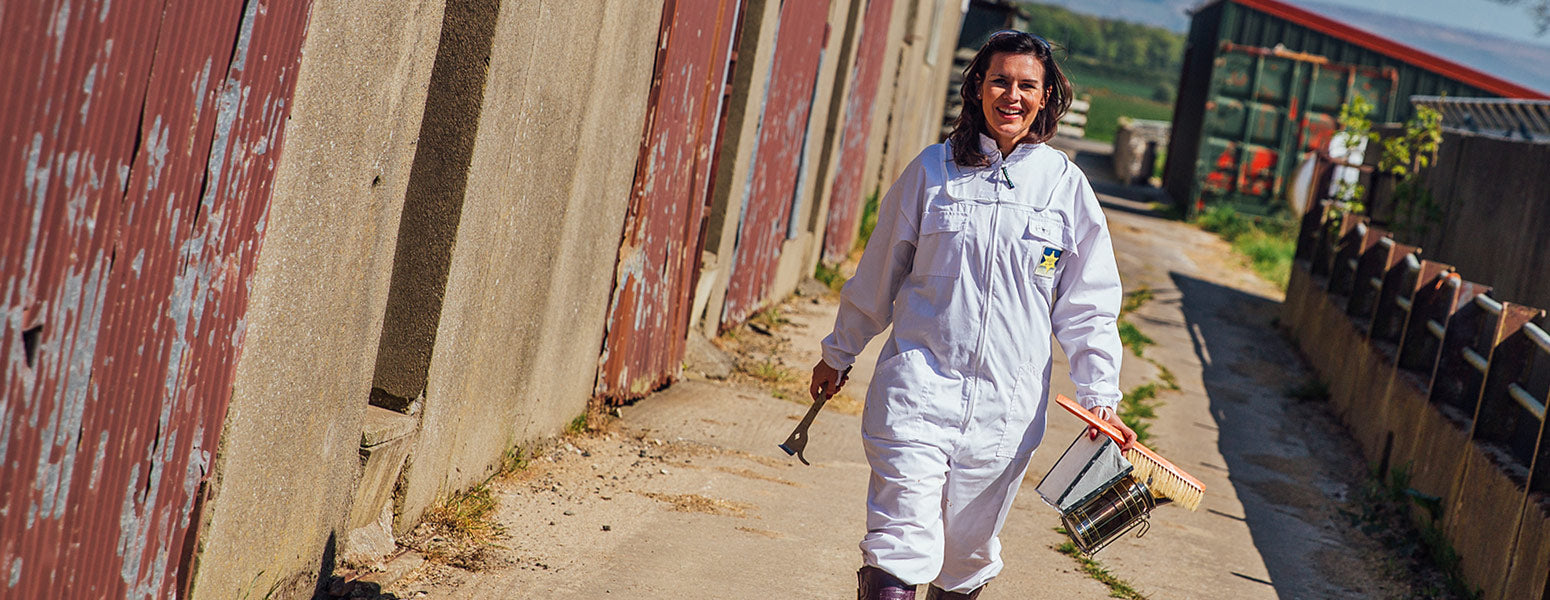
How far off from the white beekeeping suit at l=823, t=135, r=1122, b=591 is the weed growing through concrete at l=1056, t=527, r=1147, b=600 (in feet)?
5.51

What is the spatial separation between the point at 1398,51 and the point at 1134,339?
39.6ft

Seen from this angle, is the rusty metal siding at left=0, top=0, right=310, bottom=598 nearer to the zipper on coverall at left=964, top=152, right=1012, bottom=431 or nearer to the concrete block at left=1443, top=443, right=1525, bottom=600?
the zipper on coverall at left=964, top=152, right=1012, bottom=431

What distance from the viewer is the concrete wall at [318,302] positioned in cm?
294

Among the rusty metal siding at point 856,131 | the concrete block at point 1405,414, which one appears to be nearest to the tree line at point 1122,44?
the rusty metal siding at point 856,131

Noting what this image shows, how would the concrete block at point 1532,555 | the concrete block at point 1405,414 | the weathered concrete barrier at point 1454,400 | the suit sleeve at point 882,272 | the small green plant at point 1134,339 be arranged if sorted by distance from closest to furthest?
the suit sleeve at point 882,272, the concrete block at point 1532,555, the weathered concrete barrier at point 1454,400, the concrete block at point 1405,414, the small green plant at point 1134,339

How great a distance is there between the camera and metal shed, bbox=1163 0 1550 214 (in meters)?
21.0

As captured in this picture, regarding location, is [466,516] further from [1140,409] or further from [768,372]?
[1140,409]

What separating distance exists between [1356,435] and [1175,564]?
4028 millimetres

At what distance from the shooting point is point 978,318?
10.9ft

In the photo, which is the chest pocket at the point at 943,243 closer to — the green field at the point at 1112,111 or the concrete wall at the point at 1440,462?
the concrete wall at the point at 1440,462

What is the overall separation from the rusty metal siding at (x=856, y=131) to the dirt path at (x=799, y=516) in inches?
126

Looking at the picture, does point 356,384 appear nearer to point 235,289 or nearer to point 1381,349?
point 235,289

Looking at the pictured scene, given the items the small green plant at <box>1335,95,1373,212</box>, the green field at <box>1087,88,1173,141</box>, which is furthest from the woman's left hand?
the green field at <box>1087,88,1173,141</box>

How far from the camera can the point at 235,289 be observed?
2.80 metres
